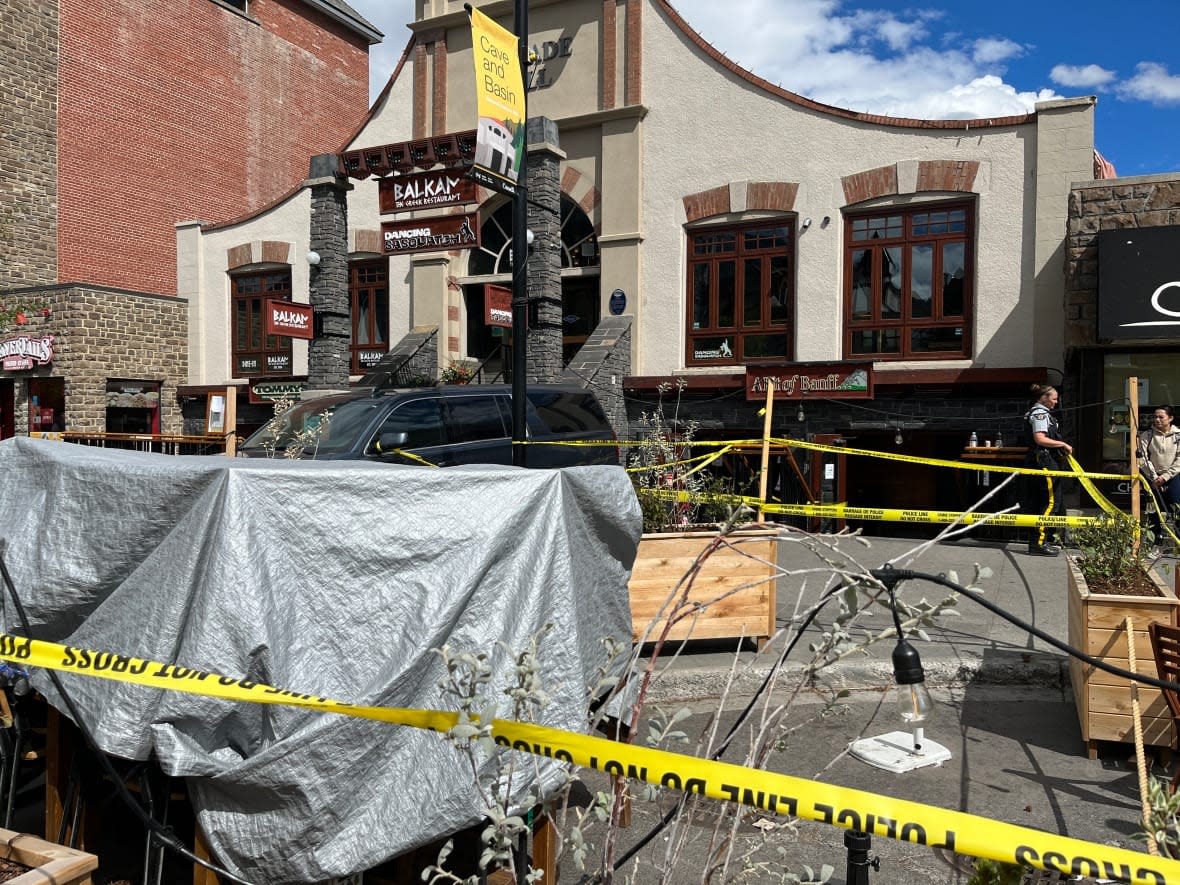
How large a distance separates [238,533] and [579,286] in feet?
51.6

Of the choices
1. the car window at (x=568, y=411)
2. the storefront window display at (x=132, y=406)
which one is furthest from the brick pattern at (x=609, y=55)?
the storefront window display at (x=132, y=406)

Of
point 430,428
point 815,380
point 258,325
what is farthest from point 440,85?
point 430,428

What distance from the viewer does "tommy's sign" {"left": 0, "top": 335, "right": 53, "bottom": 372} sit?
20109 millimetres

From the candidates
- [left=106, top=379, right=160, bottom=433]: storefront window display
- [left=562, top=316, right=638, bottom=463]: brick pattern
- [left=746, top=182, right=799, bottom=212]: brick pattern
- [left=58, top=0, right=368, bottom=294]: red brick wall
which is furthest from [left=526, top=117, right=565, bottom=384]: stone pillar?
[left=58, top=0, right=368, bottom=294]: red brick wall

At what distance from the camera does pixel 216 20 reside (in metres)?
25.4

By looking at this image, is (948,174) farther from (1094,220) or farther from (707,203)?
(707,203)

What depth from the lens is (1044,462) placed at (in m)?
10.7

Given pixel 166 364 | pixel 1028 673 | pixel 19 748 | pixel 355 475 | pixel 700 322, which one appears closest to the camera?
pixel 355 475

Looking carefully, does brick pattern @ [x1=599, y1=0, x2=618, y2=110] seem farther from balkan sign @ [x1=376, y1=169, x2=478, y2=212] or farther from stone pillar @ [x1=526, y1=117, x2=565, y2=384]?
balkan sign @ [x1=376, y1=169, x2=478, y2=212]

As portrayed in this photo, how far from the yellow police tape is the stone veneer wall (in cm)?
2014

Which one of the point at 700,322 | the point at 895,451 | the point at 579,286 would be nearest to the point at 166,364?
the point at 579,286

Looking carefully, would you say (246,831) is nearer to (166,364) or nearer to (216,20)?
(166,364)

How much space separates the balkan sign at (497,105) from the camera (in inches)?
346

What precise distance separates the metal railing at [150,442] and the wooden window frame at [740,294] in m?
9.45
